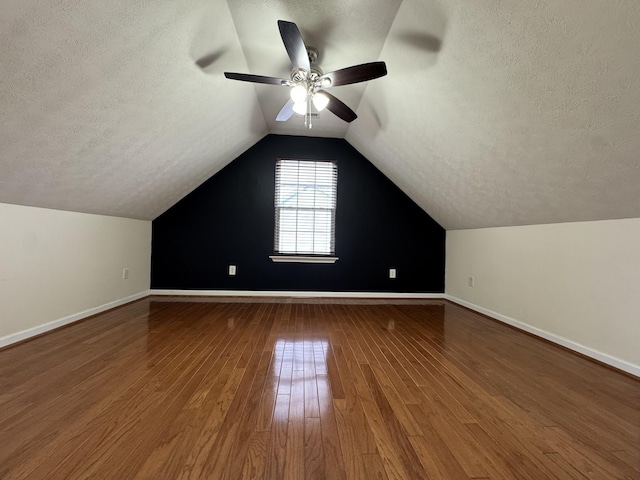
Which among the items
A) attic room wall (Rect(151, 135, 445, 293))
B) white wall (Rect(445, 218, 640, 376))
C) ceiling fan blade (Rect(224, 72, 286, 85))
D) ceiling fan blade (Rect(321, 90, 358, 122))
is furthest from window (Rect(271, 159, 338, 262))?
ceiling fan blade (Rect(224, 72, 286, 85))

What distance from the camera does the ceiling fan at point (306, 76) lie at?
6.25ft

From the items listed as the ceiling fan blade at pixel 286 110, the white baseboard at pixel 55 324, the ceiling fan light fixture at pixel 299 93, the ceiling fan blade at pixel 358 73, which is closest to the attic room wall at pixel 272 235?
the white baseboard at pixel 55 324

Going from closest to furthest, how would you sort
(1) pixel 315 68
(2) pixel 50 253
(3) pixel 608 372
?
(3) pixel 608 372 < (1) pixel 315 68 < (2) pixel 50 253

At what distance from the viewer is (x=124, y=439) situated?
A: 136 centimetres

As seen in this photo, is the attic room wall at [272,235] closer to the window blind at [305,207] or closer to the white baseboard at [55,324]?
the window blind at [305,207]

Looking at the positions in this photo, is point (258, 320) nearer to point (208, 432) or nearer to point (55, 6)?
point (208, 432)

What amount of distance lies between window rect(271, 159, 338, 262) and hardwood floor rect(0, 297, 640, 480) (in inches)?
80.1

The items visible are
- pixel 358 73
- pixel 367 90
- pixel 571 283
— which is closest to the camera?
pixel 358 73

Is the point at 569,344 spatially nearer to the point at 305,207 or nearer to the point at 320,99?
the point at 320,99

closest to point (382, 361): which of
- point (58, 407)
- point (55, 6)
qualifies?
point (58, 407)

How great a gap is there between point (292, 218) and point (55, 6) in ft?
11.7

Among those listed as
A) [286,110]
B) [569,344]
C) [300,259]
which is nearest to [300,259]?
[300,259]

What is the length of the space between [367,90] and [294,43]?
1499mm

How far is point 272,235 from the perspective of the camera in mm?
4770
